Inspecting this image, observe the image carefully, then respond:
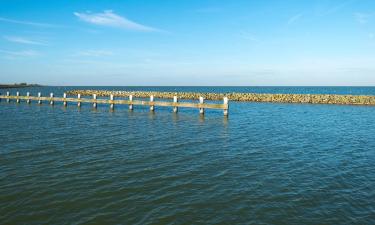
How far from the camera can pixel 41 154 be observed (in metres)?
12.2

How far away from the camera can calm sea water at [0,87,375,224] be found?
22.9ft

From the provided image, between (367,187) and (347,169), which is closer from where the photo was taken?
(367,187)

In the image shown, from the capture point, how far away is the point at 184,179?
370 inches

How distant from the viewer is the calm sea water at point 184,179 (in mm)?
6969

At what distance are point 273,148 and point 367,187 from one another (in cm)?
532

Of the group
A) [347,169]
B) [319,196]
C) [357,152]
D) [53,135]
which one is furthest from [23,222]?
[357,152]

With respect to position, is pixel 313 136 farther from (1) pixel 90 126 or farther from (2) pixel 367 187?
(1) pixel 90 126

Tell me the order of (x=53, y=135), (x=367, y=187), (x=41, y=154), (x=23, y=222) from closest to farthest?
(x=23, y=222) → (x=367, y=187) → (x=41, y=154) → (x=53, y=135)

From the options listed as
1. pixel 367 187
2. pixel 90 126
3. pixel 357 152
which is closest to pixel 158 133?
pixel 90 126

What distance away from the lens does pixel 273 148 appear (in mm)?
13992

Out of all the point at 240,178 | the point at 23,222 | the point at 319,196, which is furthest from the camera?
the point at 240,178

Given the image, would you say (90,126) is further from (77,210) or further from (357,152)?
(357,152)

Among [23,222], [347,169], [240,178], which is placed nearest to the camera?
[23,222]

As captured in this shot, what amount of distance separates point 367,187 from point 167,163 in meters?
6.25
